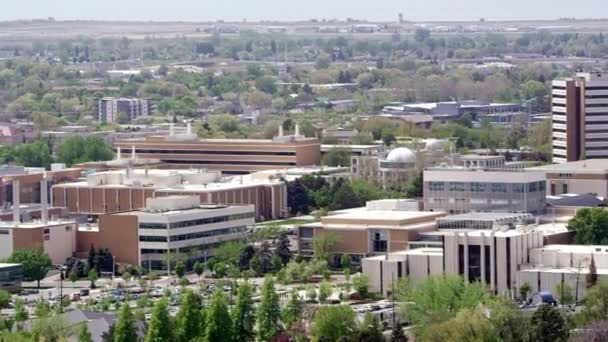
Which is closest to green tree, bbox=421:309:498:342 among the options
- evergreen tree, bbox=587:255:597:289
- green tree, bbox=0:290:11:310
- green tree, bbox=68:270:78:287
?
evergreen tree, bbox=587:255:597:289

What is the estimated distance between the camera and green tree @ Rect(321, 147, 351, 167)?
54.0m

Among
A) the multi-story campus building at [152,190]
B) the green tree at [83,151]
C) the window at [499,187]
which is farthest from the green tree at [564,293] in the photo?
the green tree at [83,151]

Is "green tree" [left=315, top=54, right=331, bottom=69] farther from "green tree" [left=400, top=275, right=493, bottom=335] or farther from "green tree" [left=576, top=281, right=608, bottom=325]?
"green tree" [left=576, top=281, right=608, bottom=325]

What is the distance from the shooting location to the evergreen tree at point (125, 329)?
97.7 ft

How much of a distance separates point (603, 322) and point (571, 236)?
10329mm

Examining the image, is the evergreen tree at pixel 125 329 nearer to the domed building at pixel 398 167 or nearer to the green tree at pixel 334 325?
the green tree at pixel 334 325

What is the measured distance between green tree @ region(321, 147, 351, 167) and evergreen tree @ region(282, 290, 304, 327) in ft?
70.3

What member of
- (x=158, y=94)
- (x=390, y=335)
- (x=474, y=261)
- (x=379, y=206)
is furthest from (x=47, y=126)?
(x=390, y=335)

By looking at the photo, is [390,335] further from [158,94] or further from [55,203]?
[158,94]

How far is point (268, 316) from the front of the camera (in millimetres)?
31344

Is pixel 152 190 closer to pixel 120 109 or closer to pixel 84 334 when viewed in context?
pixel 84 334

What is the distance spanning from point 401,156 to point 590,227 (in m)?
11.7

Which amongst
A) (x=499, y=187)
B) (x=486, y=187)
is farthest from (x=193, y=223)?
(x=499, y=187)

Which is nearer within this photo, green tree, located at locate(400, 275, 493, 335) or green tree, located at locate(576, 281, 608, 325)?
green tree, located at locate(576, 281, 608, 325)
